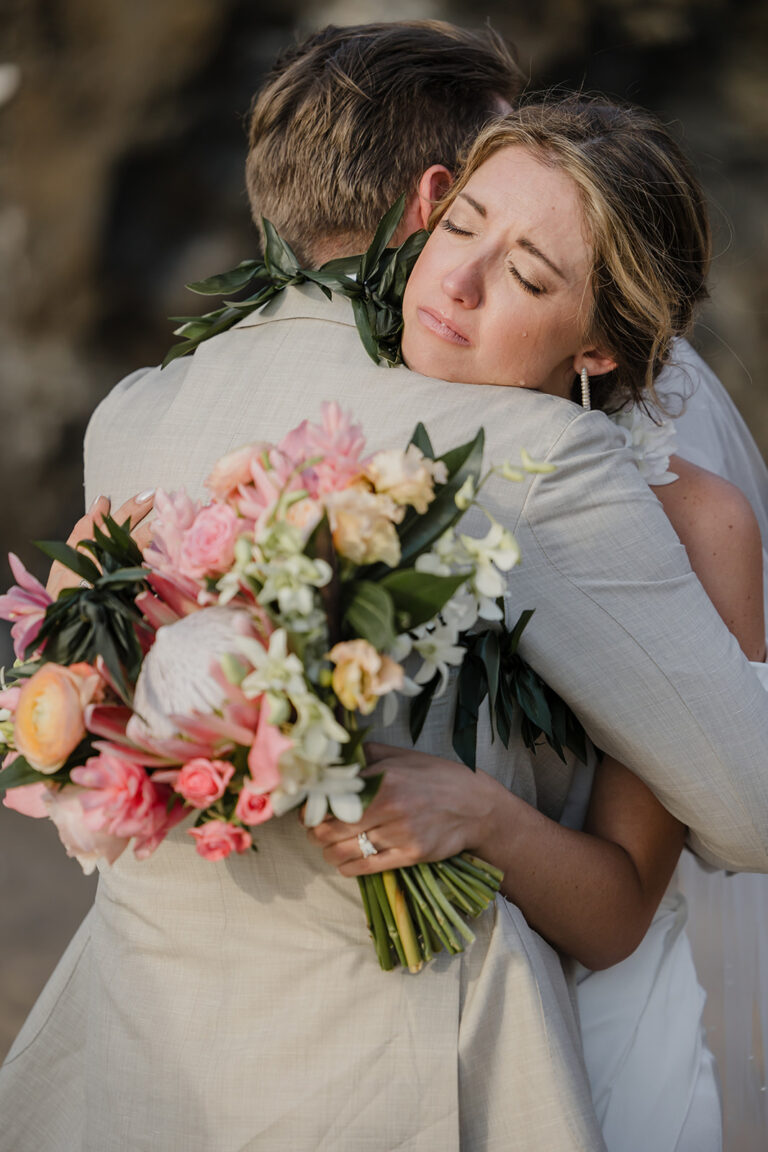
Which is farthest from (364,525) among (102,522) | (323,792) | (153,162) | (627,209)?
(153,162)

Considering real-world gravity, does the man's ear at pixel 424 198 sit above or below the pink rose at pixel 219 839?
above

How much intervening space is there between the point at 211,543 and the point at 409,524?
210mm

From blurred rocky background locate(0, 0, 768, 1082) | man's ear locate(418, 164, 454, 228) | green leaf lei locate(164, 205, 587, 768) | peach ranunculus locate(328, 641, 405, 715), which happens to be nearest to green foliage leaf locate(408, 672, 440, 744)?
green leaf lei locate(164, 205, 587, 768)

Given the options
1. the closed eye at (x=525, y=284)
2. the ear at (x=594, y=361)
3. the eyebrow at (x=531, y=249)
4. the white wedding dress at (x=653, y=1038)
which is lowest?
the white wedding dress at (x=653, y=1038)

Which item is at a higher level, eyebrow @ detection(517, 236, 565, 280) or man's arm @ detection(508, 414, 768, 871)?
eyebrow @ detection(517, 236, 565, 280)

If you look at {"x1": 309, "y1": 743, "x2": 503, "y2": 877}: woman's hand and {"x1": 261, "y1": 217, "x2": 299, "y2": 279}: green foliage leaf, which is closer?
{"x1": 309, "y1": 743, "x2": 503, "y2": 877}: woman's hand

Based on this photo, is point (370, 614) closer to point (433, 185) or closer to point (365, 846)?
point (365, 846)

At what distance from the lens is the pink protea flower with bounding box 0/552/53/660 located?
125cm

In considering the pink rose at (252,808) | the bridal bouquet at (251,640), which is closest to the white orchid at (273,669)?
the bridal bouquet at (251,640)

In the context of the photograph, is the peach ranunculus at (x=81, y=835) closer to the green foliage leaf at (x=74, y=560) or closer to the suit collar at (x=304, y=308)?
the green foliage leaf at (x=74, y=560)

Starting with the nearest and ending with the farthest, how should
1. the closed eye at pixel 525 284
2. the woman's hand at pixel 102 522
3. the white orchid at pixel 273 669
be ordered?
the white orchid at pixel 273 669 → the woman's hand at pixel 102 522 → the closed eye at pixel 525 284

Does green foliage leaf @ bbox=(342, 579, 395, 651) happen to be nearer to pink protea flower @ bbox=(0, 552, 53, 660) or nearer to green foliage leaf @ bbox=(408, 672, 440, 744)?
green foliage leaf @ bbox=(408, 672, 440, 744)

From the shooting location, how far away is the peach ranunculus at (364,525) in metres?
1.06

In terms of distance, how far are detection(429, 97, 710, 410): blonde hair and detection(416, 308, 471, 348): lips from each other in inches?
8.0
